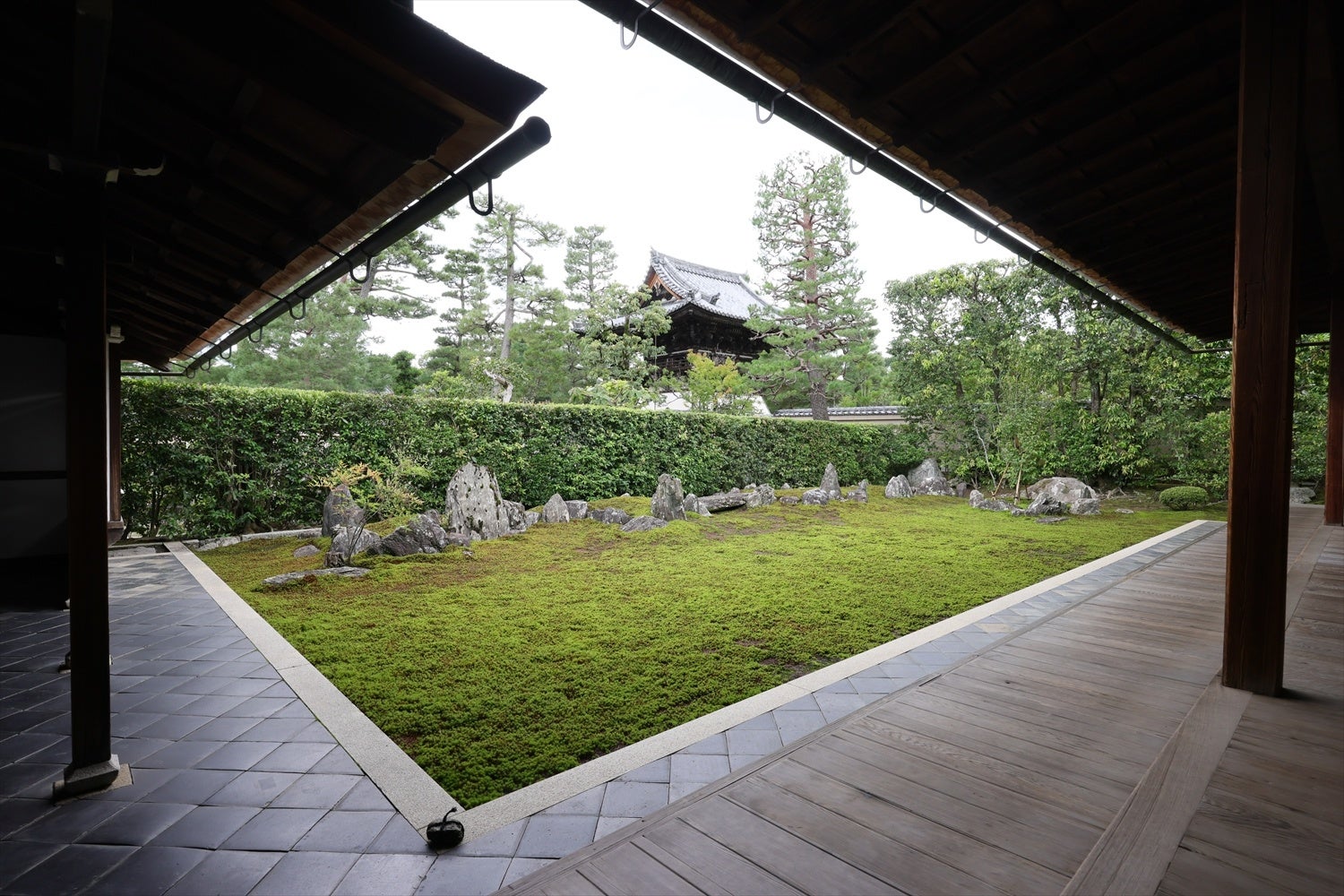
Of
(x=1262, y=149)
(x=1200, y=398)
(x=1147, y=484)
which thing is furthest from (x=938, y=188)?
(x=1147, y=484)

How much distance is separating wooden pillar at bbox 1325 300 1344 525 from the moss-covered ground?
175 centimetres

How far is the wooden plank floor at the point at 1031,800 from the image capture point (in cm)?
135

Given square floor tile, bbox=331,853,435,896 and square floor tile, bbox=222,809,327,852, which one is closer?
square floor tile, bbox=331,853,435,896

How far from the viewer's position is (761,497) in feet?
34.7

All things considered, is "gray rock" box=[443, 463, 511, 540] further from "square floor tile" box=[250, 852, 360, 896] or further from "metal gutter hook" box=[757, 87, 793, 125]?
"metal gutter hook" box=[757, 87, 793, 125]

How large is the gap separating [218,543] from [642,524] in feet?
16.6

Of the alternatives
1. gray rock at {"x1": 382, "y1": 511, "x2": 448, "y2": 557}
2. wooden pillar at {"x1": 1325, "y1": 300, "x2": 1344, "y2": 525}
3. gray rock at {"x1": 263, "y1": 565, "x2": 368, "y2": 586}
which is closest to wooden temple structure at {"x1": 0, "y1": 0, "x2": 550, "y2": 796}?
gray rock at {"x1": 263, "y1": 565, "x2": 368, "y2": 586}

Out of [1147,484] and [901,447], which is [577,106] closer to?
[901,447]

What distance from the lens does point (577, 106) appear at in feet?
134

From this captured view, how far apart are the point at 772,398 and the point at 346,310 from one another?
1378 centimetres

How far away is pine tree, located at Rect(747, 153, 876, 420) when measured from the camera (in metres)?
17.1

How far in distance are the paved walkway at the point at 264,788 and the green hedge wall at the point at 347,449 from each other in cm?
362

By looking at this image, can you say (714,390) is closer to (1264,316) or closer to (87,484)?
(1264,316)

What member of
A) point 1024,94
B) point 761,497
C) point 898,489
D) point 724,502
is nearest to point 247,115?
point 1024,94
